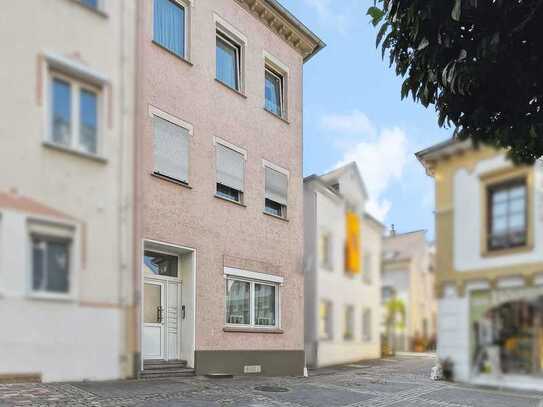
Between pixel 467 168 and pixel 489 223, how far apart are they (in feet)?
0.19

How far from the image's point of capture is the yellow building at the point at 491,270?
0.47 meters

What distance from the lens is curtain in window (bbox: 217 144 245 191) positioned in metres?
7.33

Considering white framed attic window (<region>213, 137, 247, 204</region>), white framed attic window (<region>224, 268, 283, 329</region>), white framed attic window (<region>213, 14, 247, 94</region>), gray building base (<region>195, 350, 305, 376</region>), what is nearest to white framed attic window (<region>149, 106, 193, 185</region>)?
white framed attic window (<region>213, 137, 247, 204</region>)

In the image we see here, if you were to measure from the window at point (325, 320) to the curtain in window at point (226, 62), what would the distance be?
26.5ft

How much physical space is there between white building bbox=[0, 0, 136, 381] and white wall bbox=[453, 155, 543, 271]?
16.6 inches

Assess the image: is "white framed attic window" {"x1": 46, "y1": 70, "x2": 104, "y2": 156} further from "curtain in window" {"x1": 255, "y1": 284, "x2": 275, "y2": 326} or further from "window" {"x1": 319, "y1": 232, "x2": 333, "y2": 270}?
"curtain in window" {"x1": 255, "y1": 284, "x2": 275, "y2": 326}

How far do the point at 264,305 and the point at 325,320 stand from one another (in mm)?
8311

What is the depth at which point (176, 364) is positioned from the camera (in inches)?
302

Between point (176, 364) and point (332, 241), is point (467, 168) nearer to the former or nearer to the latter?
point (332, 241)

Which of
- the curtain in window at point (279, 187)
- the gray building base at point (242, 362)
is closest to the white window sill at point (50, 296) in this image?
the curtain in window at point (279, 187)

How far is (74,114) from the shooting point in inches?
27.1

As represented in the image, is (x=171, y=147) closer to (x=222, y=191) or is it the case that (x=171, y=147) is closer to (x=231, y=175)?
(x=222, y=191)

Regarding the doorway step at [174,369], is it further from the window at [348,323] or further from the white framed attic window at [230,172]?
the window at [348,323]

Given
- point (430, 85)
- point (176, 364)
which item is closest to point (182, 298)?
point (176, 364)
